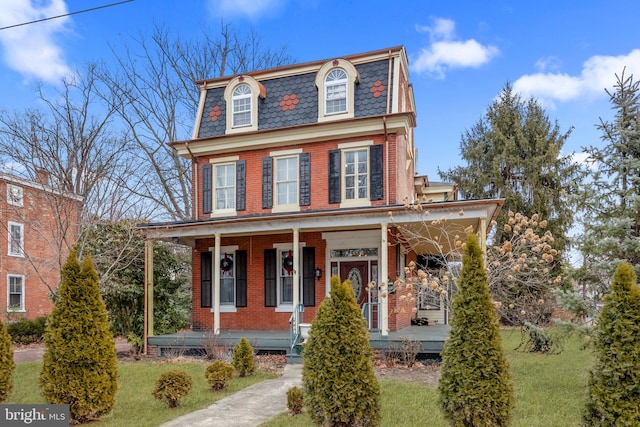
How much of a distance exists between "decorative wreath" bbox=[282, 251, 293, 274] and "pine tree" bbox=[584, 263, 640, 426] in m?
10.7

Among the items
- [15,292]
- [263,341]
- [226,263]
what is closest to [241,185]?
[226,263]

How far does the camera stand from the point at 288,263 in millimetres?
15414

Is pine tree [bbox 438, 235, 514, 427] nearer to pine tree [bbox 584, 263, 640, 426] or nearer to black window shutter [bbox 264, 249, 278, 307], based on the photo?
pine tree [bbox 584, 263, 640, 426]

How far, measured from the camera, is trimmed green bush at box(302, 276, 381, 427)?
573 centimetres

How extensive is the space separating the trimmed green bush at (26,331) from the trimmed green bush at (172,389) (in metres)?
13.6

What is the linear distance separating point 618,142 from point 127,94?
2219 centimetres

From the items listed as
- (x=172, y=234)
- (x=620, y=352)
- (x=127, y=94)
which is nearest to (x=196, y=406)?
(x=620, y=352)

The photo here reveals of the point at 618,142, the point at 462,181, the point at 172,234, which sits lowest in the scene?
the point at 172,234

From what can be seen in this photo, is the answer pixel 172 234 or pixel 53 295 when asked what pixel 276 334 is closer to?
pixel 172 234

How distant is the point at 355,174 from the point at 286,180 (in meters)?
2.25

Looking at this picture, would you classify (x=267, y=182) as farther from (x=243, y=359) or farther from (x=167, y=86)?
(x=167, y=86)

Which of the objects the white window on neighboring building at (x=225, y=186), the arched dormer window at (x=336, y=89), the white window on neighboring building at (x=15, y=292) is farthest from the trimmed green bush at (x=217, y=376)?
the white window on neighboring building at (x=15, y=292)

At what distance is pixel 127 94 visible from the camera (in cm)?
2506

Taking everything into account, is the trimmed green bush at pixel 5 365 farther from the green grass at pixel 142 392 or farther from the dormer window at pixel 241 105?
the dormer window at pixel 241 105
